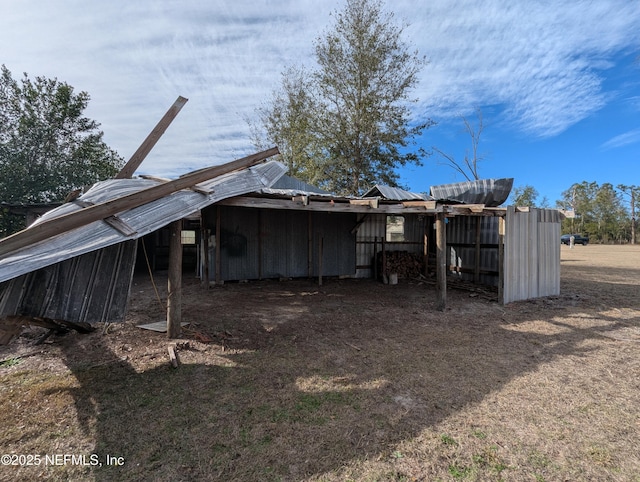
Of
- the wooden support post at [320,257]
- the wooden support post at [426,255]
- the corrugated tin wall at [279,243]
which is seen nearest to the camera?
the corrugated tin wall at [279,243]

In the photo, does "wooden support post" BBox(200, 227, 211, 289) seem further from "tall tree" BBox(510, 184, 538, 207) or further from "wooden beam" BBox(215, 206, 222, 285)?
"tall tree" BBox(510, 184, 538, 207)

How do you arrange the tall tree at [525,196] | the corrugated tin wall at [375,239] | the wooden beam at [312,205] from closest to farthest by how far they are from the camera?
the wooden beam at [312,205] → the corrugated tin wall at [375,239] → the tall tree at [525,196]

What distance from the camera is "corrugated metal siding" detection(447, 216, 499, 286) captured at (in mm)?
8508

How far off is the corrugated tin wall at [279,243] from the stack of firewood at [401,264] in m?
0.92

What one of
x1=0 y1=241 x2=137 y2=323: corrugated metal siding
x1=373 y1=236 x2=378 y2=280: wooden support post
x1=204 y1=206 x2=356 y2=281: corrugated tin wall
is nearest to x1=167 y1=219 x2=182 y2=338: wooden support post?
x1=0 y1=241 x2=137 y2=323: corrugated metal siding

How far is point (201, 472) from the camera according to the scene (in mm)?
2055

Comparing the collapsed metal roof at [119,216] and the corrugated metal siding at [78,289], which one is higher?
the collapsed metal roof at [119,216]

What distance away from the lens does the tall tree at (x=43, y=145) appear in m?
13.2

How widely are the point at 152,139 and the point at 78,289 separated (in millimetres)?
3057

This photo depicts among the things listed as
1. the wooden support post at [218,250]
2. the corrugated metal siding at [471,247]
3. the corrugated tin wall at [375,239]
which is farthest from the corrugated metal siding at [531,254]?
the wooden support post at [218,250]

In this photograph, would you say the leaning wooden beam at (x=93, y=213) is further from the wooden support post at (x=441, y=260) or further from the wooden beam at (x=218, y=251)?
the wooden support post at (x=441, y=260)

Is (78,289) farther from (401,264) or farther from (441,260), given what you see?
(401,264)

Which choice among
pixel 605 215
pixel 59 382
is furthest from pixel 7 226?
pixel 605 215

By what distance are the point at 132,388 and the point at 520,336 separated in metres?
5.41
